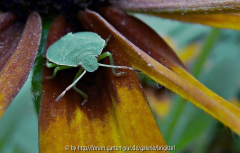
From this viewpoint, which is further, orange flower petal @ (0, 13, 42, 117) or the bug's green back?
the bug's green back

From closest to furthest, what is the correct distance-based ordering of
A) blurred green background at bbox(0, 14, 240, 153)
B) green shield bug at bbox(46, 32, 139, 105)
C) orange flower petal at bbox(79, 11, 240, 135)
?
orange flower petal at bbox(79, 11, 240, 135), green shield bug at bbox(46, 32, 139, 105), blurred green background at bbox(0, 14, 240, 153)

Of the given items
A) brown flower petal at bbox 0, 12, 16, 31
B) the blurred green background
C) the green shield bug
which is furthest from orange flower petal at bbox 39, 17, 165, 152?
the blurred green background

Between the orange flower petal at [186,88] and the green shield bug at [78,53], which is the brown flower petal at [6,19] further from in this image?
the orange flower petal at [186,88]

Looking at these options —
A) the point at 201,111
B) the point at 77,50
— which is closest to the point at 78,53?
the point at 77,50

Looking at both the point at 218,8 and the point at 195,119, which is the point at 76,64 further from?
the point at 195,119

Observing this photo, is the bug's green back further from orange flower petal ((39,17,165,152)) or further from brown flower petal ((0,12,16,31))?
brown flower petal ((0,12,16,31))
